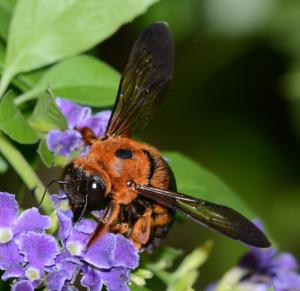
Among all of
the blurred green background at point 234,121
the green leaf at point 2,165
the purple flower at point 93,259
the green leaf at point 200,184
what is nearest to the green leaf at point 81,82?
the green leaf at point 2,165

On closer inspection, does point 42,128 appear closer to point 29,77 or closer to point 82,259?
point 29,77

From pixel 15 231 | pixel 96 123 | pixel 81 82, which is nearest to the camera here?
pixel 15 231

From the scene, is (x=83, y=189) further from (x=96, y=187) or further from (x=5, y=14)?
(x=5, y=14)

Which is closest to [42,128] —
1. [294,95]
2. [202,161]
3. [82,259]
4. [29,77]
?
[29,77]

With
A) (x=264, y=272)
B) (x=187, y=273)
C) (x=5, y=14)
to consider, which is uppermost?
(x=5, y=14)

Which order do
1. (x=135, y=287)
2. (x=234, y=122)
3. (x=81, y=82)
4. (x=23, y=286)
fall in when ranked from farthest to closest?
(x=234, y=122)
(x=81, y=82)
(x=135, y=287)
(x=23, y=286)

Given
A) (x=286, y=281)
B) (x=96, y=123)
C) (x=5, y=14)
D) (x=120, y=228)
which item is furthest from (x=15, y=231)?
(x=286, y=281)
